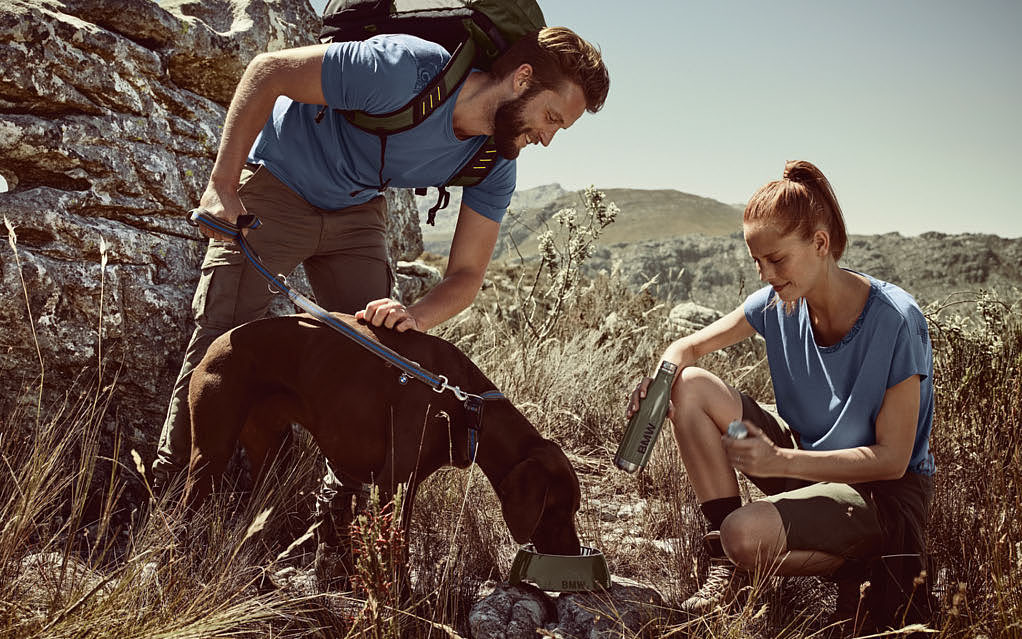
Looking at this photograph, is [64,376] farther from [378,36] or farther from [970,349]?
[970,349]

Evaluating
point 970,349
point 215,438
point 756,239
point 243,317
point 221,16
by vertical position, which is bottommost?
point 215,438

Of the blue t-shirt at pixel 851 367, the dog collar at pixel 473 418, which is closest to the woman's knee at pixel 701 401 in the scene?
the blue t-shirt at pixel 851 367

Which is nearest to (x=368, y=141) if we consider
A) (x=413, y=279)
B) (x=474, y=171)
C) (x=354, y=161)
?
(x=354, y=161)

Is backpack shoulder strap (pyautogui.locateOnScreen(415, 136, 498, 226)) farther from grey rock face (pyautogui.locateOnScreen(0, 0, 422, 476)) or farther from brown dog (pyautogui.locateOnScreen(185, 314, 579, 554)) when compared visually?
grey rock face (pyautogui.locateOnScreen(0, 0, 422, 476))

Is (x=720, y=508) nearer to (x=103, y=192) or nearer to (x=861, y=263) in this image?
(x=103, y=192)

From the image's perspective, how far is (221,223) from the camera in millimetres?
2674

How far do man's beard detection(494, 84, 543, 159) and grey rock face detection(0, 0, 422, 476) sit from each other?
62.3 inches

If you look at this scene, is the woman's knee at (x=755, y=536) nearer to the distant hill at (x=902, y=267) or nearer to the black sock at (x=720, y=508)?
the black sock at (x=720, y=508)

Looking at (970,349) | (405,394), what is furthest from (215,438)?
(970,349)

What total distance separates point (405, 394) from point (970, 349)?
3.36 m

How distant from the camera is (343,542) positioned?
103 inches

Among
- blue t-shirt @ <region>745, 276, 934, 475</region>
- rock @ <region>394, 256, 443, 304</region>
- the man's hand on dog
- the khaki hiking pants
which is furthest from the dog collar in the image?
rock @ <region>394, 256, 443, 304</region>

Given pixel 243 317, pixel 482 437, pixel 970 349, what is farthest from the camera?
pixel 970 349

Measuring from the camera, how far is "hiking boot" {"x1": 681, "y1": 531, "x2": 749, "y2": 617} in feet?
8.07
